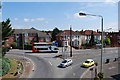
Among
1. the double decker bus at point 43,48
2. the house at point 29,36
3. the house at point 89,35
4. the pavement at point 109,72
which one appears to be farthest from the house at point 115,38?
the pavement at point 109,72

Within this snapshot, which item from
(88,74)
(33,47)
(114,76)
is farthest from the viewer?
(33,47)

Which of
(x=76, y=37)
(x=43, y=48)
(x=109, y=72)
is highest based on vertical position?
(x=76, y=37)

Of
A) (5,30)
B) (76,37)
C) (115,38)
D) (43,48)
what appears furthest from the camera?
(115,38)

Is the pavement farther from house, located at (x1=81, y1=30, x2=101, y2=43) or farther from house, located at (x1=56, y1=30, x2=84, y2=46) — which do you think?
house, located at (x1=81, y1=30, x2=101, y2=43)

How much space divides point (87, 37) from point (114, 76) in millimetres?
68517

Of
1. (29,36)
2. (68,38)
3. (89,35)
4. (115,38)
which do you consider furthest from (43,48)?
(115,38)

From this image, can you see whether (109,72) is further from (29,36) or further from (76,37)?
(29,36)

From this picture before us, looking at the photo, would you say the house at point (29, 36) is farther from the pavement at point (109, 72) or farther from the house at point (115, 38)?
the pavement at point (109, 72)

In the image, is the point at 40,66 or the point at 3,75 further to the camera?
the point at 40,66

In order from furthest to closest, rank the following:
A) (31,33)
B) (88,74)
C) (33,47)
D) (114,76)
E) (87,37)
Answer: (87,37) < (31,33) < (33,47) < (88,74) < (114,76)

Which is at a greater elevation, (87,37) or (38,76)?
(87,37)

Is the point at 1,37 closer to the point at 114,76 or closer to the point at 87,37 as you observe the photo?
the point at 114,76

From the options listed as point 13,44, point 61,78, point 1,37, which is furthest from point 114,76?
point 13,44

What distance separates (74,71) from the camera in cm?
4722
